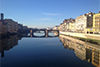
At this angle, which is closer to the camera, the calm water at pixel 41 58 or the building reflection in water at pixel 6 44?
the calm water at pixel 41 58

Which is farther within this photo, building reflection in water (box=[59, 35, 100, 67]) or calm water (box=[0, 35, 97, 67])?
building reflection in water (box=[59, 35, 100, 67])

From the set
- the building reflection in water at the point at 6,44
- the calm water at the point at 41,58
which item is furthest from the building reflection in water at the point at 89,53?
the building reflection in water at the point at 6,44

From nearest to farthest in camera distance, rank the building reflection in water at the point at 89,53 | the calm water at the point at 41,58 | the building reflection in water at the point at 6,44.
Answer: the calm water at the point at 41,58 → the building reflection in water at the point at 89,53 → the building reflection in water at the point at 6,44

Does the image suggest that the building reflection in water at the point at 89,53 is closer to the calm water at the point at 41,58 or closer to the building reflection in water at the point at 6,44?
→ the calm water at the point at 41,58

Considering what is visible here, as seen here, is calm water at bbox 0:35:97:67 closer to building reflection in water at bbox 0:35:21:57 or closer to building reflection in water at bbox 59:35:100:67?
building reflection in water at bbox 0:35:21:57

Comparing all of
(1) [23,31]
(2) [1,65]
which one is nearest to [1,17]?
(1) [23,31]

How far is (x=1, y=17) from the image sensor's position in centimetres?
10869

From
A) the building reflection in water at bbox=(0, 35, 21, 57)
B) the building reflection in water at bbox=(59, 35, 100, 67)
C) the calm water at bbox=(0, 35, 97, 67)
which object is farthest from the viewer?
the building reflection in water at bbox=(0, 35, 21, 57)

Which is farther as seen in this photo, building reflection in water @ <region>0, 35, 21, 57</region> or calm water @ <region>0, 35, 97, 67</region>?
building reflection in water @ <region>0, 35, 21, 57</region>

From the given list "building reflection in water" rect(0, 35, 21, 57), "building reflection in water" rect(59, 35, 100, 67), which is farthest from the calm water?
"building reflection in water" rect(59, 35, 100, 67)

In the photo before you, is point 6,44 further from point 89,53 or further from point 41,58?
point 89,53

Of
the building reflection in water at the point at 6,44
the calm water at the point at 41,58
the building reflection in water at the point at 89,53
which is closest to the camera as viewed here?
the calm water at the point at 41,58

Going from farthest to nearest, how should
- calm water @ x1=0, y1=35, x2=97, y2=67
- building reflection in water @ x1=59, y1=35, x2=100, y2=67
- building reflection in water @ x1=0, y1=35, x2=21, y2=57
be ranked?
building reflection in water @ x1=0, y1=35, x2=21, y2=57
building reflection in water @ x1=59, y1=35, x2=100, y2=67
calm water @ x1=0, y1=35, x2=97, y2=67

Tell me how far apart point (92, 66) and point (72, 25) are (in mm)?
120225
